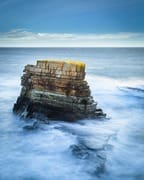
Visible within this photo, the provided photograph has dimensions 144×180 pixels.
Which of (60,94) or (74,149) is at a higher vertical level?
(60,94)

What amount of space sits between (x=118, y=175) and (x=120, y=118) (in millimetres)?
8600

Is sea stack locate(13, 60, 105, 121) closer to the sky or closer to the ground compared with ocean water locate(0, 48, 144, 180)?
closer to the sky

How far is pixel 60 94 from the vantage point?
1869 cm

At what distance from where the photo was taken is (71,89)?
18266mm

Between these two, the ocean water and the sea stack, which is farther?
the sea stack

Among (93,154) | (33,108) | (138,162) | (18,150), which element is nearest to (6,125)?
(33,108)

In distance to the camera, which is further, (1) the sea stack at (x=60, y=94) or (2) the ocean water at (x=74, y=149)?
(1) the sea stack at (x=60, y=94)

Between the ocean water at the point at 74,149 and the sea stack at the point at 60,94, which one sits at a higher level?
the sea stack at the point at 60,94

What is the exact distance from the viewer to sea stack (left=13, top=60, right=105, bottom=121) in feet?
59.8

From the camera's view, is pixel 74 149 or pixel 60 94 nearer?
pixel 74 149

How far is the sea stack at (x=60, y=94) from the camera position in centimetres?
1822

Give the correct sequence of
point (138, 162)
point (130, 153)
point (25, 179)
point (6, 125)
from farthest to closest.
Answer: point (6, 125) → point (130, 153) → point (138, 162) → point (25, 179)

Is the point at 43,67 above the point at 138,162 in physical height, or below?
above

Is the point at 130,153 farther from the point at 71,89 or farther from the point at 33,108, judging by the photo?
the point at 33,108
